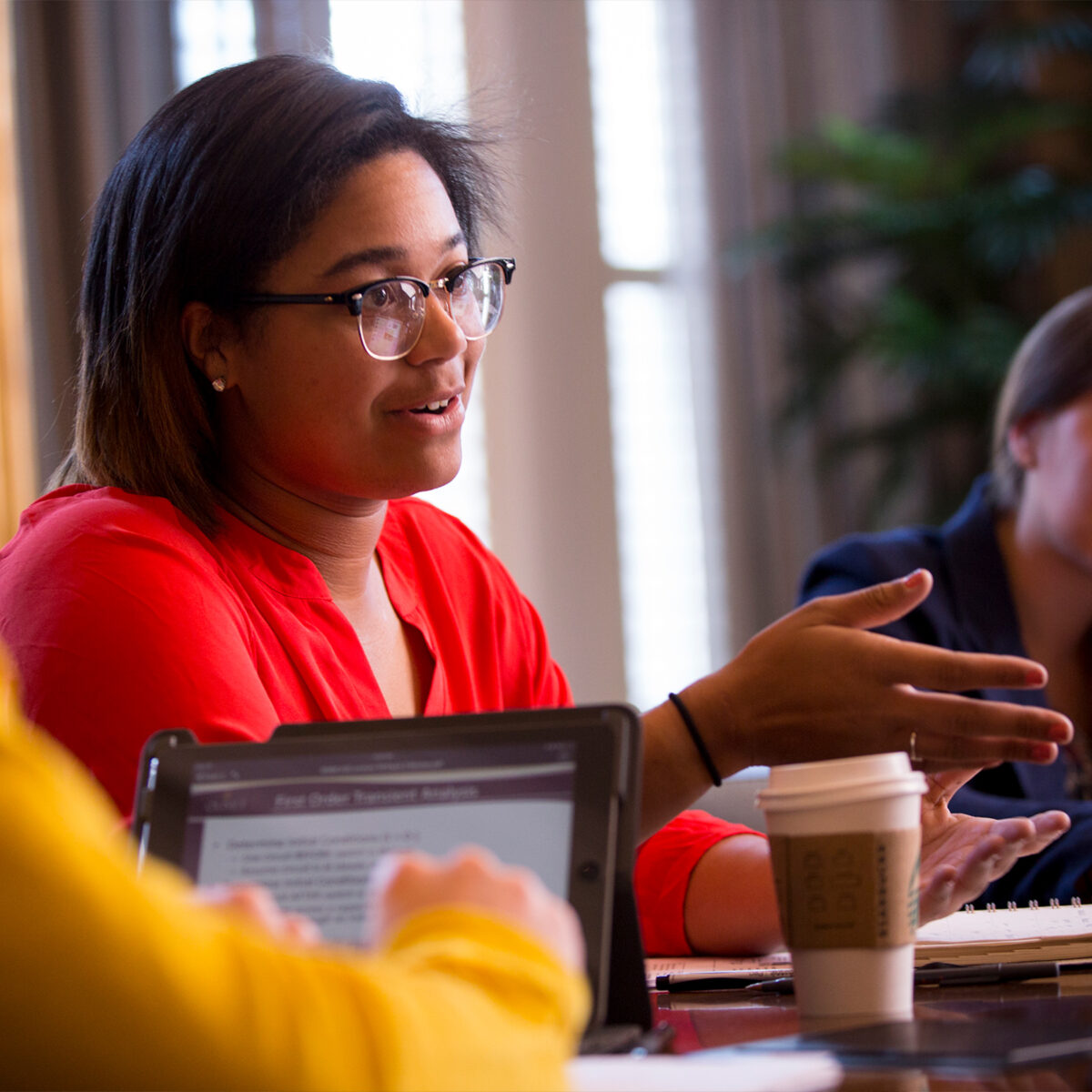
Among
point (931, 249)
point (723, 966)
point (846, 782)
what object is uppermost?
point (931, 249)

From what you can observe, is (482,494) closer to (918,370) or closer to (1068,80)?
(918,370)

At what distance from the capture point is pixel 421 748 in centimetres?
72

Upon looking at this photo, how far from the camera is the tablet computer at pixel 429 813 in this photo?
683 mm

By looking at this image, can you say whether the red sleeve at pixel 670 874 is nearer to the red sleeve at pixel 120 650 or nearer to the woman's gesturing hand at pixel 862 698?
the woman's gesturing hand at pixel 862 698

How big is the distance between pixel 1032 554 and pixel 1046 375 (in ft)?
0.89

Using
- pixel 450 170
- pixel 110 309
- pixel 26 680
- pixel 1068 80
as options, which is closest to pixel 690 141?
pixel 1068 80

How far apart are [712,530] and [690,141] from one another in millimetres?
1085

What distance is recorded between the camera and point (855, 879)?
2.49 feet

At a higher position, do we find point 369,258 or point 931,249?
point 931,249

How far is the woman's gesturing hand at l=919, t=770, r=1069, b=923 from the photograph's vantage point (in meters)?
0.91

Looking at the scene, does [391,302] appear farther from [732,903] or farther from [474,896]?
[474,896]

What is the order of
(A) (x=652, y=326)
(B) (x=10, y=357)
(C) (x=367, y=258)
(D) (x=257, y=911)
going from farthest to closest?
1. (A) (x=652, y=326)
2. (B) (x=10, y=357)
3. (C) (x=367, y=258)
4. (D) (x=257, y=911)

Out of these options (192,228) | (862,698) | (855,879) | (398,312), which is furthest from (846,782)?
(192,228)

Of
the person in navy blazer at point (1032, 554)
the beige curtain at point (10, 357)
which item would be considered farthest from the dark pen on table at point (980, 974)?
the beige curtain at point (10, 357)
